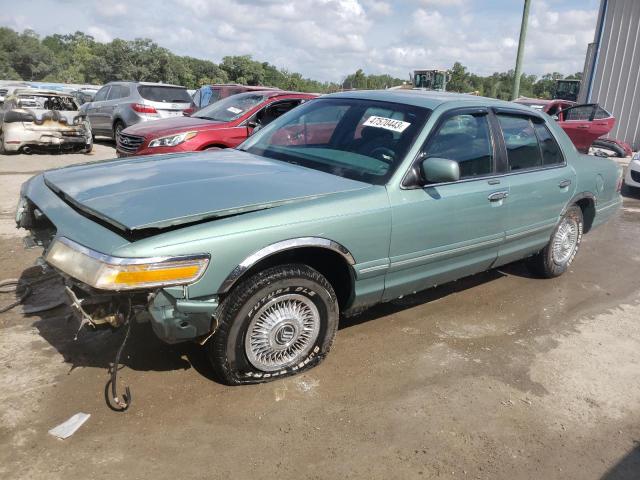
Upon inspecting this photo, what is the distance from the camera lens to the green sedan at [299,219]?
2.57 meters

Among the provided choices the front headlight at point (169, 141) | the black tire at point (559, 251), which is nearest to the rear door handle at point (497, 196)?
the black tire at point (559, 251)

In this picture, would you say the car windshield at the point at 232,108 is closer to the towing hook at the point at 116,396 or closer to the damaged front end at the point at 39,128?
the damaged front end at the point at 39,128

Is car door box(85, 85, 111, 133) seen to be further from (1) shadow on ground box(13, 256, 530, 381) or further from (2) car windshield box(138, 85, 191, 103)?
(1) shadow on ground box(13, 256, 530, 381)

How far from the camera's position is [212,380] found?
3.11m

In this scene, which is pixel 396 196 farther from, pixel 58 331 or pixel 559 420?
pixel 58 331

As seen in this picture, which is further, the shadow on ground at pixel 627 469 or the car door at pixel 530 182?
the car door at pixel 530 182

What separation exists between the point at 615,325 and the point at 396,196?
2331mm

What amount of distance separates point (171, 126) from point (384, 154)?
4823 mm

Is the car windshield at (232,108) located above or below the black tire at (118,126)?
above

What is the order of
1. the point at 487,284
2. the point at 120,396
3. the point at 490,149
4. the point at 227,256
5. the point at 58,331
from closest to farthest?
the point at 227,256 < the point at 120,396 < the point at 58,331 < the point at 490,149 < the point at 487,284

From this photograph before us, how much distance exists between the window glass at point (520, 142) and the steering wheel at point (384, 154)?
120 cm

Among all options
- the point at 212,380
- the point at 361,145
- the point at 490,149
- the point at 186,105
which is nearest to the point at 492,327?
the point at 490,149

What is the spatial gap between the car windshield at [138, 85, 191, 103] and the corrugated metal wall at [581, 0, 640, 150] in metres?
13.7

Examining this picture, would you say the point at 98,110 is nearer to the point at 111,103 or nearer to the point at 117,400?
the point at 111,103
